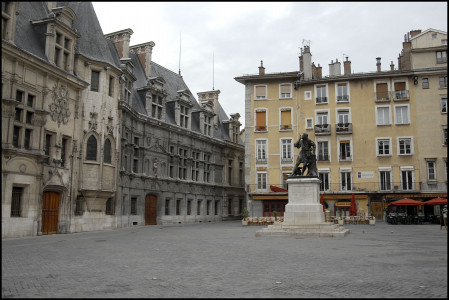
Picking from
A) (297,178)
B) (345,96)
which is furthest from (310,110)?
(297,178)

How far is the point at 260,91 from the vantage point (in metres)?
41.0

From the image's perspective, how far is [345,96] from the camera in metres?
38.9

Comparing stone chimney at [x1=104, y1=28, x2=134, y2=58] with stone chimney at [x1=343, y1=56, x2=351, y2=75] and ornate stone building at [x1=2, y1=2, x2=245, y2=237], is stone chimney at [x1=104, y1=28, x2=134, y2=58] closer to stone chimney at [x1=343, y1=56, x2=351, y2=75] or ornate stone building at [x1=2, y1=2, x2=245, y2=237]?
ornate stone building at [x1=2, y1=2, x2=245, y2=237]

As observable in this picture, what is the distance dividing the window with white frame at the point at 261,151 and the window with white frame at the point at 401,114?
1207 centimetres

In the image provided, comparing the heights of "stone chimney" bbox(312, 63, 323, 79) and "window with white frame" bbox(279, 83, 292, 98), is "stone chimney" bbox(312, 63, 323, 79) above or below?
above

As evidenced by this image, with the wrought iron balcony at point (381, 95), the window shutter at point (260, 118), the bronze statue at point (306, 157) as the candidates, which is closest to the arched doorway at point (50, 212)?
the bronze statue at point (306, 157)

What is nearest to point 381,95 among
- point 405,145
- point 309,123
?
point 405,145

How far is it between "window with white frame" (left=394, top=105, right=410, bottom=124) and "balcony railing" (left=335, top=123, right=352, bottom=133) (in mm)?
4073

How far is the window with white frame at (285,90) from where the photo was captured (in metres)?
40.4

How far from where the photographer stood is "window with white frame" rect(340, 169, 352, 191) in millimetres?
37625

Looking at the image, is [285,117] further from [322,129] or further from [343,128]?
[343,128]

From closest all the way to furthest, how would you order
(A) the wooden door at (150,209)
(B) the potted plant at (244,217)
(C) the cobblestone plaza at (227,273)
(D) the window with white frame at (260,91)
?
(C) the cobblestone plaza at (227,273) < (B) the potted plant at (244,217) < (A) the wooden door at (150,209) < (D) the window with white frame at (260,91)

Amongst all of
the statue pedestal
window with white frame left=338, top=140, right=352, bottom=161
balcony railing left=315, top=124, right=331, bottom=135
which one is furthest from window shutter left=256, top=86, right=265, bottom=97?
the statue pedestal

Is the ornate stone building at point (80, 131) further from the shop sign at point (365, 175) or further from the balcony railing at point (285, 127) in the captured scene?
the shop sign at point (365, 175)
